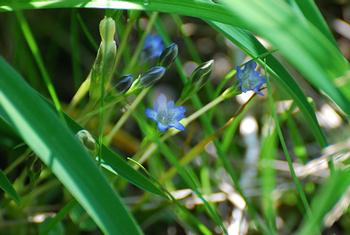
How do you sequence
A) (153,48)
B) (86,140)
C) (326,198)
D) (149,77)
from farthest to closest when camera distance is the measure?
(153,48), (149,77), (86,140), (326,198)

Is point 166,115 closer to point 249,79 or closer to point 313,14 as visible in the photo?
point 249,79

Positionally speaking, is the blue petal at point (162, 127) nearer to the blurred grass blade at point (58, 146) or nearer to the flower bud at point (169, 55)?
the flower bud at point (169, 55)

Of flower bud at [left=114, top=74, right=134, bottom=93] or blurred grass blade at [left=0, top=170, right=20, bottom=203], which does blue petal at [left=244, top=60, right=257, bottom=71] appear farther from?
blurred grass blade at [left=0, top=170, right=20, bottom=203]

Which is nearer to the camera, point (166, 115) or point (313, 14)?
point (313, 14)

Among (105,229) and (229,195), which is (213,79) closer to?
(229,195)

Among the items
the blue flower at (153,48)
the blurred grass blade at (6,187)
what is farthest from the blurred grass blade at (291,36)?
the blue flower at (153,48)

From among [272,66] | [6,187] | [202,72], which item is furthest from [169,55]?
[6,187]
